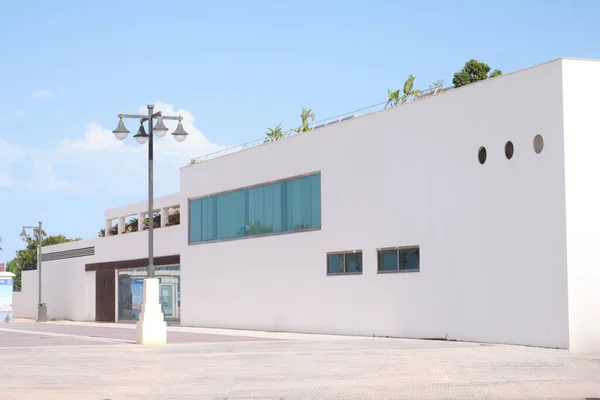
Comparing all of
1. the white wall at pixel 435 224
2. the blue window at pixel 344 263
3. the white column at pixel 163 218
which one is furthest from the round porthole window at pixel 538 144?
the white column at pixel 163 218

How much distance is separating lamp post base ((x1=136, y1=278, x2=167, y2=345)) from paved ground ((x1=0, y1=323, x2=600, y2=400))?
52.3 inches

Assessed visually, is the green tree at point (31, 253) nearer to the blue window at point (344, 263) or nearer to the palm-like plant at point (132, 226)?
the palm-like plant at point (132, 226)

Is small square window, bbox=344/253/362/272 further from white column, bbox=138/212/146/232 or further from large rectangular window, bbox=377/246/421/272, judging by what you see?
white column, bbox=138/212/146/232

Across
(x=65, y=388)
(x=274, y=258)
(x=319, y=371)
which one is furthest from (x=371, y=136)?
(x=65, y=388)

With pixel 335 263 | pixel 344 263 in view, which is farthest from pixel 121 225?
pixel 344 263

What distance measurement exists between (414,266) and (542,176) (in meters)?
6.12

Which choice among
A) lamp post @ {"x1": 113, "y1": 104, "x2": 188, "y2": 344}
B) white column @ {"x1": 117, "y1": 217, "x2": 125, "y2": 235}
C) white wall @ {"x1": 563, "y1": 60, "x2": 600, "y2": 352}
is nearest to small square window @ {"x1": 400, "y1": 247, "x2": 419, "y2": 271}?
white wall @ {"x1": 563, "y1": 60, "x2": 600, "y2": 352}

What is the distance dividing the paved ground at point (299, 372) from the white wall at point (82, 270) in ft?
66.5

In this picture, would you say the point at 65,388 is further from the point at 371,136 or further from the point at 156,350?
the point at 371,136

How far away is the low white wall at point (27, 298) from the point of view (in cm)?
7081

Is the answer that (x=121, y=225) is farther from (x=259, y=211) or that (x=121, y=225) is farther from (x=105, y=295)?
(x=259, y=211)

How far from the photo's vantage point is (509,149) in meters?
25.9

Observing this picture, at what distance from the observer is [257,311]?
38031 millimetres

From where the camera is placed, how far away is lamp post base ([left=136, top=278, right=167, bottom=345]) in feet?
91.6
